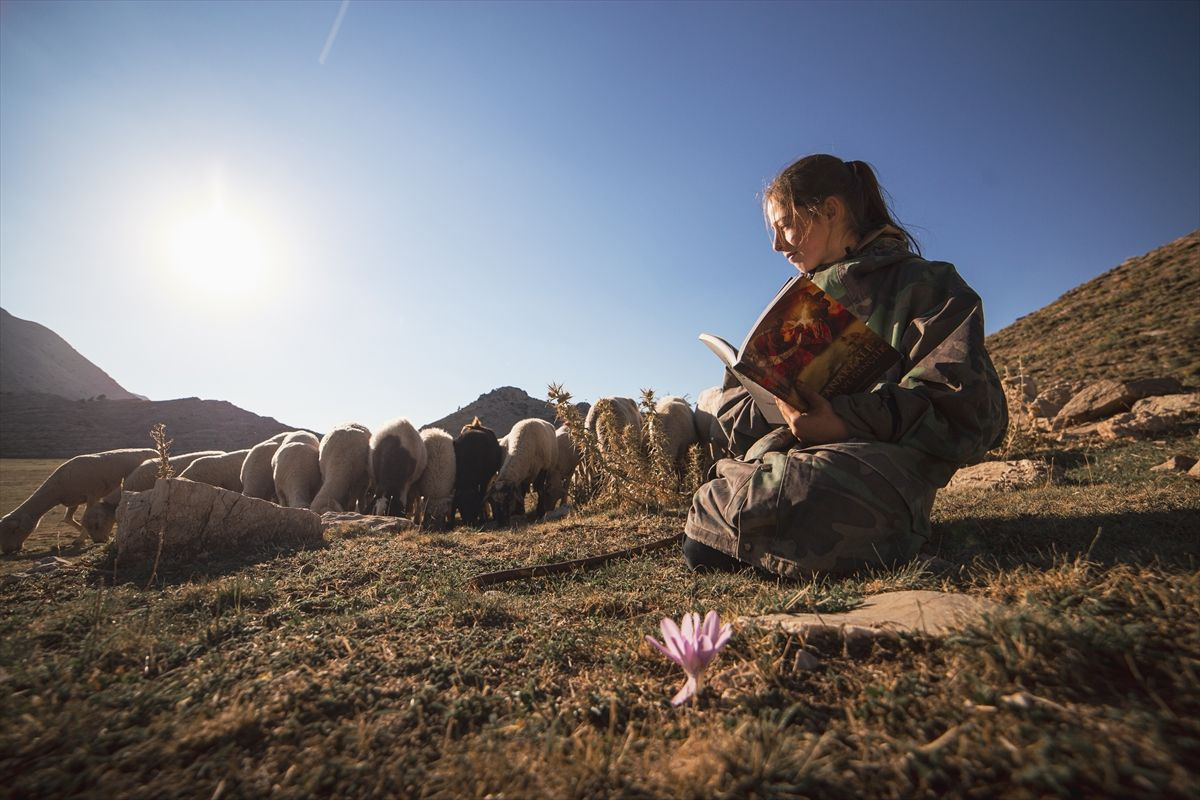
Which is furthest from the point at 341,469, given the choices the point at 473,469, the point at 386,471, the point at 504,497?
the point at 504,497

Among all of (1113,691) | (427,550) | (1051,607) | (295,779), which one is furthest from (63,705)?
(427,550)

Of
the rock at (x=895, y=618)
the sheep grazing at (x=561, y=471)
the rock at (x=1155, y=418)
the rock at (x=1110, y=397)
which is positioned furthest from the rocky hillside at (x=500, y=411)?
the rock at (x=895, y=618)

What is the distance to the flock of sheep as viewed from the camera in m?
8.84

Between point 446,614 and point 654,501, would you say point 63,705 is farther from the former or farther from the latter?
point 654,501

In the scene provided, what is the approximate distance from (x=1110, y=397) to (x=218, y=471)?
15.9m

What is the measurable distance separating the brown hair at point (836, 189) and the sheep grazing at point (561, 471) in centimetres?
776

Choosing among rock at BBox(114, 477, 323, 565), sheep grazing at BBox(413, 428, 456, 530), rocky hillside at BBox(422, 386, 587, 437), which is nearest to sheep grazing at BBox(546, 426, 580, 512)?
sheep grazing at BBox(413, 428, 456, 530)

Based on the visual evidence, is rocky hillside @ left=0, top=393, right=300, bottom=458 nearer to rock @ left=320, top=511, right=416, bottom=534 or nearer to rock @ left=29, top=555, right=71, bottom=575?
rock @ left=320, top=511, right=416, bottom=534

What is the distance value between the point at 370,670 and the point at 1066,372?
1734 centimetres

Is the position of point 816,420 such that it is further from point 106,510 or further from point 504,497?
point 106,510

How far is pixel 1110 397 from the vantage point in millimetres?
8164

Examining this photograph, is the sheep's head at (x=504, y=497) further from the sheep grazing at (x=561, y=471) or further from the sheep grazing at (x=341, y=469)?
the sheep grazing at (x=341, y=469)

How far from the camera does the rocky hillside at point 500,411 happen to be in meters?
24.2

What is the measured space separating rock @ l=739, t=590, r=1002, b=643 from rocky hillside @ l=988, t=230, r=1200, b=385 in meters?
7.47
